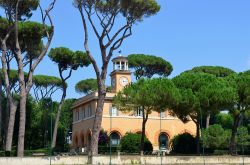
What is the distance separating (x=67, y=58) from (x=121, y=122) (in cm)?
1143

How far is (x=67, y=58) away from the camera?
1674 inches

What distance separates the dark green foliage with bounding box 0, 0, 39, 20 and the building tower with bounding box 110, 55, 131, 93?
19.8 meters

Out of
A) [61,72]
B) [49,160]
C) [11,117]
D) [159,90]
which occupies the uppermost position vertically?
[61,72]

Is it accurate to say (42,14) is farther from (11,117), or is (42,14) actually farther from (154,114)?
(154,114)

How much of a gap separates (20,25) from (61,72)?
967cm

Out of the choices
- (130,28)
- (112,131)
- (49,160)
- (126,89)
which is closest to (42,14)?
(130,28)

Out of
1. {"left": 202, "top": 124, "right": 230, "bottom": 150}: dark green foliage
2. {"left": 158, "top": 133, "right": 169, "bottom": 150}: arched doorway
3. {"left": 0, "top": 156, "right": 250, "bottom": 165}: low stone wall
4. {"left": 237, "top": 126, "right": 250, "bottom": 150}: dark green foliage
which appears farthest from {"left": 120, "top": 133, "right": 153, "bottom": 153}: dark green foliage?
{"left": 0, "top": 156, "right": 250, "bottom": 165}: low stone wall

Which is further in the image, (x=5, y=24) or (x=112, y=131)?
(x=112, y=131)

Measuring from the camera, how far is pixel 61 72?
43031 millimetres

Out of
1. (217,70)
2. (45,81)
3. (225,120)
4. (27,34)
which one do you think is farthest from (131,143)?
(45,81)

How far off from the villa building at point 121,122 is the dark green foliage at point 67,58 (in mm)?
7879

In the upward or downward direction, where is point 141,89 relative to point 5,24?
downward

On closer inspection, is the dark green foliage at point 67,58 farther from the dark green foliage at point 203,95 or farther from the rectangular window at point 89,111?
the dark green foliage at point 203,95

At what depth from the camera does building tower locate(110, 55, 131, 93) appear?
52.8 meters
